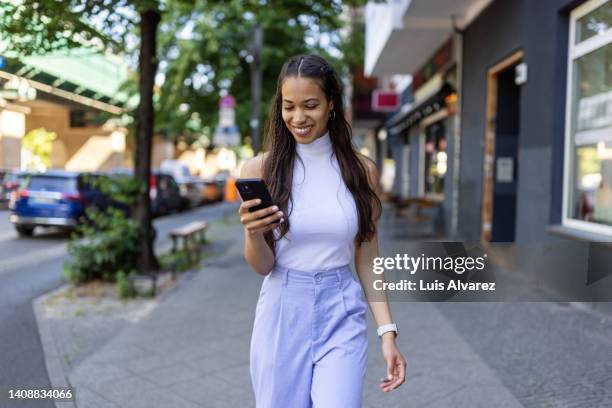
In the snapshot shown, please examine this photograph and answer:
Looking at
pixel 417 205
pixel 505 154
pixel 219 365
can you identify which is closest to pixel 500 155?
pixel 505 154

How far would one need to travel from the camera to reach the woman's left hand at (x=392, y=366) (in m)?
2.06

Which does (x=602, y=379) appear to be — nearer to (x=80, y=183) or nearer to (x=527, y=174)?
(x=527, y=174)

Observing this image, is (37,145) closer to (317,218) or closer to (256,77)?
(317,218)

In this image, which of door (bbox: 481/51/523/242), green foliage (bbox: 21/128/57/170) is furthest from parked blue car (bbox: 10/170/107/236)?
door (bbox: 481/51/523/242)

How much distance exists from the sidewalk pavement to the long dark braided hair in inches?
82.1

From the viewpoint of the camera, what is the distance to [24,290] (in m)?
7.74

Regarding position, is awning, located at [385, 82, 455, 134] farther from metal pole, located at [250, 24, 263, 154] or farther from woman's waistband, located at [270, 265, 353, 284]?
woman's waistband, located at [270, 265, 353, 284]

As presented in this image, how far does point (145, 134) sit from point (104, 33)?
63.8 inches

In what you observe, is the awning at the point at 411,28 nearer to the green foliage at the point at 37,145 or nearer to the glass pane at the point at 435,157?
the glass pane at the point at 435,157

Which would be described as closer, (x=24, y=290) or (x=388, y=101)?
(x=24, y=290)

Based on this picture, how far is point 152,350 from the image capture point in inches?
195

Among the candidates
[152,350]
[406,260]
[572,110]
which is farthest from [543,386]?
[572,110]

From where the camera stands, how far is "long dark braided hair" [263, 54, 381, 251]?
2.01m

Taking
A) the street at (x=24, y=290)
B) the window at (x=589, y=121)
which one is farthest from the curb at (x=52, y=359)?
the window at (x=589, y=121)
